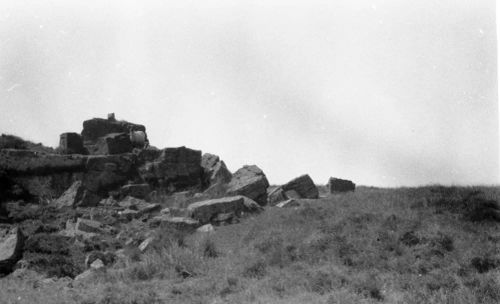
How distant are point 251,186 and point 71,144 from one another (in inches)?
398

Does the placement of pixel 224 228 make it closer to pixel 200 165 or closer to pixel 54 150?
pixel 200 165

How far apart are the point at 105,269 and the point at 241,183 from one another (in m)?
10.0

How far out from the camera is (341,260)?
11.3m

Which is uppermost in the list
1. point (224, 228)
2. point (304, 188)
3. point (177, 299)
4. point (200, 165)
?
point (200, 165)

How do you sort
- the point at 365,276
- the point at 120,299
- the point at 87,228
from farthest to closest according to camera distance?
the point at 87,228 < the point at 365,276 < the point at 120,299

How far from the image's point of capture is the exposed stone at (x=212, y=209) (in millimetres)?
17000

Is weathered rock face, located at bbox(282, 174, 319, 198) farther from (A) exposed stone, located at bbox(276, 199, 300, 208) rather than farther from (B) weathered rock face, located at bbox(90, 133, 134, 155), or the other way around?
(B) weathered rock face, located at bbox(90, 133, 134, 155)

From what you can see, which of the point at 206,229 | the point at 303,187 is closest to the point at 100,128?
the point at 303,187

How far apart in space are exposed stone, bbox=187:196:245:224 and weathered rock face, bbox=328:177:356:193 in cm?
707

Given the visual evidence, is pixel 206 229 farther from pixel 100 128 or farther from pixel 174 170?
pixel 100 128

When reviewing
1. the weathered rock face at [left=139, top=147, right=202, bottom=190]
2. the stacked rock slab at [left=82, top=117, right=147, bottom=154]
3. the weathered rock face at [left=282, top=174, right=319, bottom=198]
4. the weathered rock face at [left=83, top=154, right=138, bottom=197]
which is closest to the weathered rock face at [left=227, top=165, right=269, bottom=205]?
the weathered rock face at [left=282, top=174, right=319, bottom=198]

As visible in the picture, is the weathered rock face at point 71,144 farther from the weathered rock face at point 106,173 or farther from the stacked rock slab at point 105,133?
the weathered rock face at point 106,173

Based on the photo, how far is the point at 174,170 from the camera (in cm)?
2225

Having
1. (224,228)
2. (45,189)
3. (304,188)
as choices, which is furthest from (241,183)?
(45,189)
